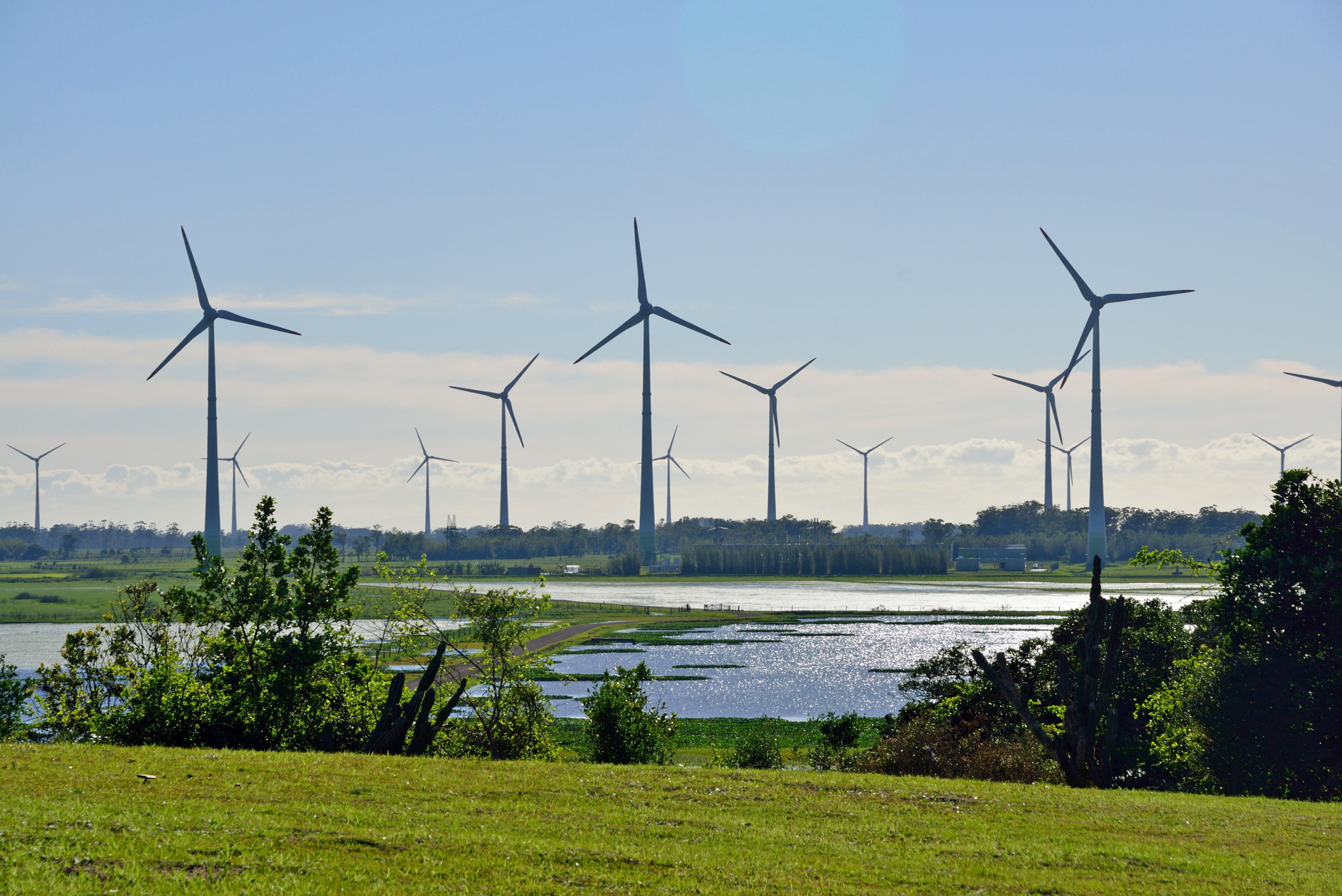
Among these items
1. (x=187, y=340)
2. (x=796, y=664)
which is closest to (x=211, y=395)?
(x=187, y=340)

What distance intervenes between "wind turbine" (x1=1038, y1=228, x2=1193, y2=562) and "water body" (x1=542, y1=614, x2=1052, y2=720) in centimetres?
2401

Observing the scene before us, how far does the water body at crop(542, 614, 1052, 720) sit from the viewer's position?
75.2 m

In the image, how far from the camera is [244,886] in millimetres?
15055

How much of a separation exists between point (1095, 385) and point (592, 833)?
162379 mm

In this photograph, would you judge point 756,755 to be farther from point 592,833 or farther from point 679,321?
point 679,321

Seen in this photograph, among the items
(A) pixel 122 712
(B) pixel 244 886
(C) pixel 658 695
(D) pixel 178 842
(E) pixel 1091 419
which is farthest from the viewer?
(E) pixel 1091 419

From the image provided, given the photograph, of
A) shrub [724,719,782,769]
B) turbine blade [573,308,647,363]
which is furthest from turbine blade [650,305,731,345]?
shrub [724,719,782,769]

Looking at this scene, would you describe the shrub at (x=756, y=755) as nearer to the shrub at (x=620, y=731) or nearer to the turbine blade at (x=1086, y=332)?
the shrub at (x=620, y=731)

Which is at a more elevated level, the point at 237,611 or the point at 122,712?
the point at 237,611

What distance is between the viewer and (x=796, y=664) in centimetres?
9756

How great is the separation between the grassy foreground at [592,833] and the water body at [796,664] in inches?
1491

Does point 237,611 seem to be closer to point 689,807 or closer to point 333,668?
point 333,668

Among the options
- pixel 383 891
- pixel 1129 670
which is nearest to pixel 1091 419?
pixel 1129 670

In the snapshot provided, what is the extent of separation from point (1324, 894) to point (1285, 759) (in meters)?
15.3
